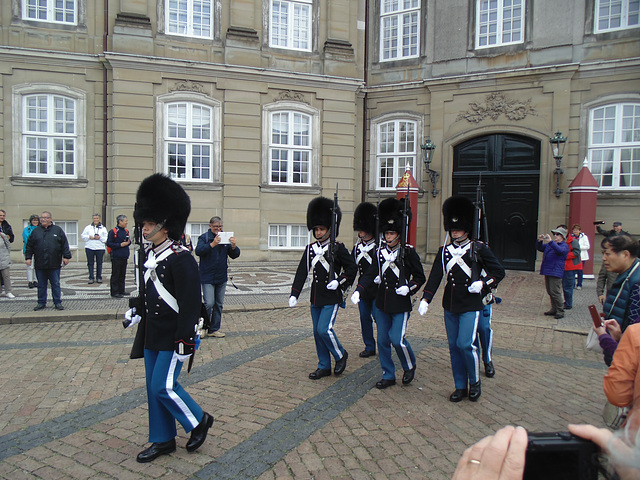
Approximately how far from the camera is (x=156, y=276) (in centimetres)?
412

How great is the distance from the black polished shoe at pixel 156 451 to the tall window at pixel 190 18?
620 inches

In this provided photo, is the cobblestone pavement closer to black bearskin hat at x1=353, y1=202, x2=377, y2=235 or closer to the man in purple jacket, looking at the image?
the man in purple jacket

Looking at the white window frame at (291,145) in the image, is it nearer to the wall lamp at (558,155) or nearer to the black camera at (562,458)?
the wall lamp at (558,155)

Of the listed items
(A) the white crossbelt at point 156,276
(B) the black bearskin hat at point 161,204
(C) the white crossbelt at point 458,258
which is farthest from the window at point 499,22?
(A) the white crossbelt at point 156,276

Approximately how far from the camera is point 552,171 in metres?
16.4

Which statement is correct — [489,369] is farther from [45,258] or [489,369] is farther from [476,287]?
[45,258]

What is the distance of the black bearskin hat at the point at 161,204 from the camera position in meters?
4.18

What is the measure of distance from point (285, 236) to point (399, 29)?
8860mm

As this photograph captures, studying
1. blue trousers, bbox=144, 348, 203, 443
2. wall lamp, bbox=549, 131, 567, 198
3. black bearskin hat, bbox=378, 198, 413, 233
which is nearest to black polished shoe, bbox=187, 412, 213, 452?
blue trousers, bbox=144, 348, 203, 443

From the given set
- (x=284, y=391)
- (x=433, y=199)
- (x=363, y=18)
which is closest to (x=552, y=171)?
(x=433, y=199)

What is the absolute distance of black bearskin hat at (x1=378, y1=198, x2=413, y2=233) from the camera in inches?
241

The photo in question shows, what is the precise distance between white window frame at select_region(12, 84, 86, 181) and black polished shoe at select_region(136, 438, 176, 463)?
48.2 ft

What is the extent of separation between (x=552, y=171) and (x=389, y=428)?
14068 mm

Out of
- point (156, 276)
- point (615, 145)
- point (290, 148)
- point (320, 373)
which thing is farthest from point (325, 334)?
point (615, 145)
